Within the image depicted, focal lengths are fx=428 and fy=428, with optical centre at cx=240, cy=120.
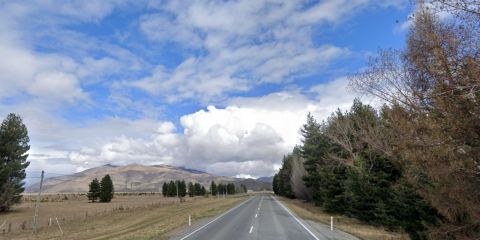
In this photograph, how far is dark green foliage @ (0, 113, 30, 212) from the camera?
202 ft

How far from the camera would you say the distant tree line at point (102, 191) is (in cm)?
10412

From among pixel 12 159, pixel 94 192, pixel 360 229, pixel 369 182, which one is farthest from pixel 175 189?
pixel 360 229

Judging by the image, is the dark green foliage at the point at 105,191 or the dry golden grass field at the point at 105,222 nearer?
the dry golden grass field at the point at 105,222

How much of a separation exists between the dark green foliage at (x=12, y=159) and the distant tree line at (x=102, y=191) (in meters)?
39.7

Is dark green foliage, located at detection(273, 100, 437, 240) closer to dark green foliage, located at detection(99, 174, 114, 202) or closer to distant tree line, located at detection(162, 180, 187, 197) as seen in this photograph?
dark green foliage, located at detection(99, 174, 114, 202)

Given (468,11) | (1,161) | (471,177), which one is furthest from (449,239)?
(1,161)

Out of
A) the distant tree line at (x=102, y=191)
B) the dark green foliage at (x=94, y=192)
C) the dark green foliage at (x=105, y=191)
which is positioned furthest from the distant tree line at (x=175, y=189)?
the dark green foliage at (x=105, y=191)

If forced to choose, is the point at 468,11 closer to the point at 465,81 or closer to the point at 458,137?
the point at 465,81

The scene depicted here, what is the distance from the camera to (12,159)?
64812 millimetres

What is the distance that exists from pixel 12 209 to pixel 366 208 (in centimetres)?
5682

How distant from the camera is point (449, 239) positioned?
29.2ft

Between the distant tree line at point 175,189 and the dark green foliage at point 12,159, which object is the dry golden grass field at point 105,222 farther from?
the distant tree line at point 175,189

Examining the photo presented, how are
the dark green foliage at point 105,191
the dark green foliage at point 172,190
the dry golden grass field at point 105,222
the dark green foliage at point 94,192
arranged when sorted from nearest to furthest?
the dry golden grass field at point 105,222 < the dark green foliage at point 105,191 < the dark green foliage at point 94,192 < the dark green foliage at point 172,190

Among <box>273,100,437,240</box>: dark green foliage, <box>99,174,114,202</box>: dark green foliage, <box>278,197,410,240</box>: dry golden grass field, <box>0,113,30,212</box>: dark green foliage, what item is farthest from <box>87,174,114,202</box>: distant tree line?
<box>278,197,410,240</box>: dry golden grass field
